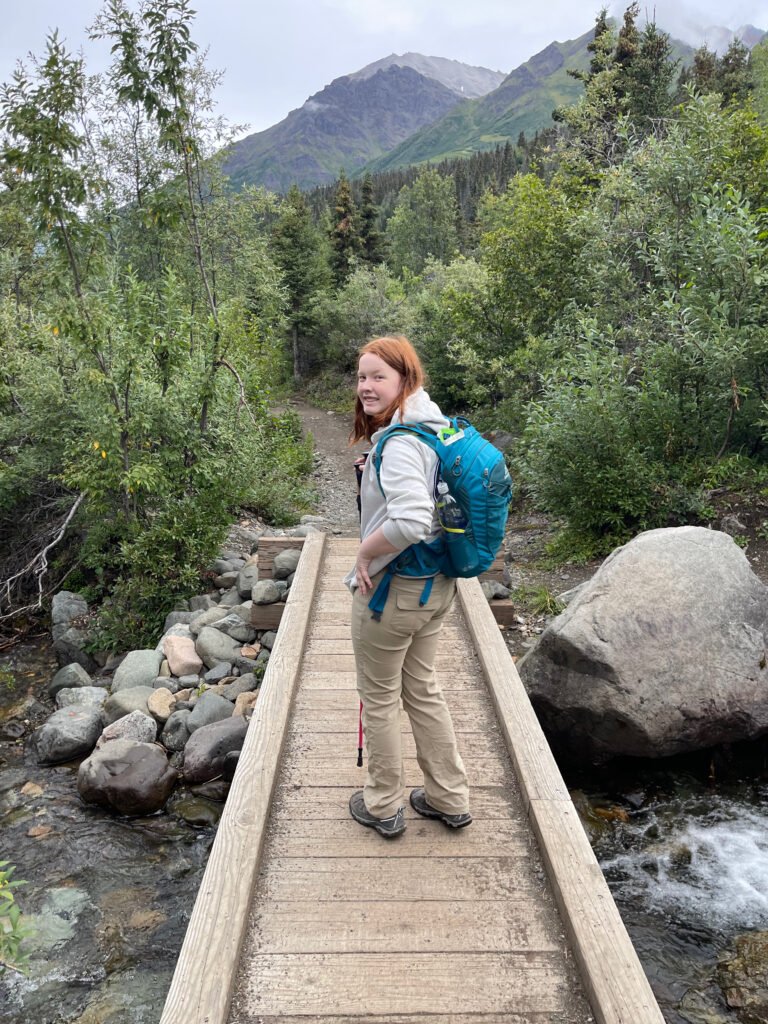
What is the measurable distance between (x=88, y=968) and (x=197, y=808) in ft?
4.62

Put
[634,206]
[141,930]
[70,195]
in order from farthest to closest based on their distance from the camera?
[634,206] → [70,195] → [141,930]

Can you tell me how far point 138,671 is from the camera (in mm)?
6734

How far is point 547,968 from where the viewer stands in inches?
101

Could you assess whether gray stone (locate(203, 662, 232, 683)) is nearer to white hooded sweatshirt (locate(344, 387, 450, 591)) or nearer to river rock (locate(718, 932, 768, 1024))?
white hooded sweatshirt (locate(344, 387, 450, 591))

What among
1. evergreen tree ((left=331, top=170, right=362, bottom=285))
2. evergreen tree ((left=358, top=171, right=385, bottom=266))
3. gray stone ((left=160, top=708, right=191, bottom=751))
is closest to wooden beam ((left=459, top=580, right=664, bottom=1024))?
gray stone ((left=160, top=708, right=191, bottom=751))

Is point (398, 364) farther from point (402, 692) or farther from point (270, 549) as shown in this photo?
point (270, 549)

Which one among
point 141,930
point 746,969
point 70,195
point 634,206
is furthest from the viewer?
point 634,206

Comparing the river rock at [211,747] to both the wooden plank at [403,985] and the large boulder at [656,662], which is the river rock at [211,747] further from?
the wooden plank at [403,985]

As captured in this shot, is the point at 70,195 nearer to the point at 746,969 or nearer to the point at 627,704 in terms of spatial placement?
the point at 627,704

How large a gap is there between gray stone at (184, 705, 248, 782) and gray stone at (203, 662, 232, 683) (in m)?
0.87

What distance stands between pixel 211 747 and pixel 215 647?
1.50 metres

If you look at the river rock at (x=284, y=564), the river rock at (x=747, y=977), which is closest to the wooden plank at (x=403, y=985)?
the river rock at (x=747, y=977)

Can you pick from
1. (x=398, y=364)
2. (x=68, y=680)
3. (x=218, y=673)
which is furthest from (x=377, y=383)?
(x=68, y=680)

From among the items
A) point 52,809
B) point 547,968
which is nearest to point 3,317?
point 52,809
